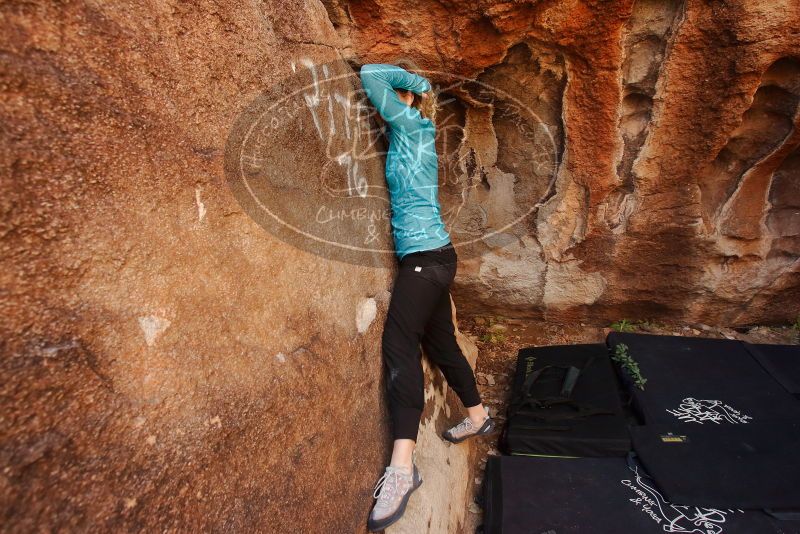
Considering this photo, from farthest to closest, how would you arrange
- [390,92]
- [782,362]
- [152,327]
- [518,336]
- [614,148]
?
[518,336]
[782,362]
[614,148]
[390,92]
[152,327]

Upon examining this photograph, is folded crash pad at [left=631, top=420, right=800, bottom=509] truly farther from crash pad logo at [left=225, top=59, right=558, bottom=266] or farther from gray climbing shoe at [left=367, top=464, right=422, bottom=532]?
crash pad logo at [left=225, top=59, right=558, bottom=266]

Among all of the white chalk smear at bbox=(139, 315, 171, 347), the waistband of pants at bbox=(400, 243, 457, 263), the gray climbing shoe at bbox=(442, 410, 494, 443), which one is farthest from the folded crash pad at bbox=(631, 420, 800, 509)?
the white chalk smear at bbox=(139, 315, 171, 347)

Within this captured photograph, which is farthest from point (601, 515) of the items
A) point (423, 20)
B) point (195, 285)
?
point (423, 20)

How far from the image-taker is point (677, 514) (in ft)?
5.15

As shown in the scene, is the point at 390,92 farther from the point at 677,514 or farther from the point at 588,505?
the point at 677,514

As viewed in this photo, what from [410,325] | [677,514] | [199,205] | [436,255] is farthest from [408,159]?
[677,514]

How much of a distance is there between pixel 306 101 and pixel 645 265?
Answer: 2.16 meters

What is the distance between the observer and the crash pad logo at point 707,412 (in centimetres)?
191

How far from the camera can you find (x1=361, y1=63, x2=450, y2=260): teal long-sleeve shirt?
1.62 m

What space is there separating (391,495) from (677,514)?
1.06 m

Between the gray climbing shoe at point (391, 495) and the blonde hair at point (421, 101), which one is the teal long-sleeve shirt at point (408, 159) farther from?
the gray climbing shoe at point (391, 495)

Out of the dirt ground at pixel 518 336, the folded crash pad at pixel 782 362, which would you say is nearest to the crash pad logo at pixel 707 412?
the folded crash pad at pixel 782 362

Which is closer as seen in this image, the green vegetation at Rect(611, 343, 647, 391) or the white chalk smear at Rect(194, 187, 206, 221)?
the white chalk smear at Rect(194, 187, 206, 221)

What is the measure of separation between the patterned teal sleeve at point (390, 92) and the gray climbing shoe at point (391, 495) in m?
1.22
